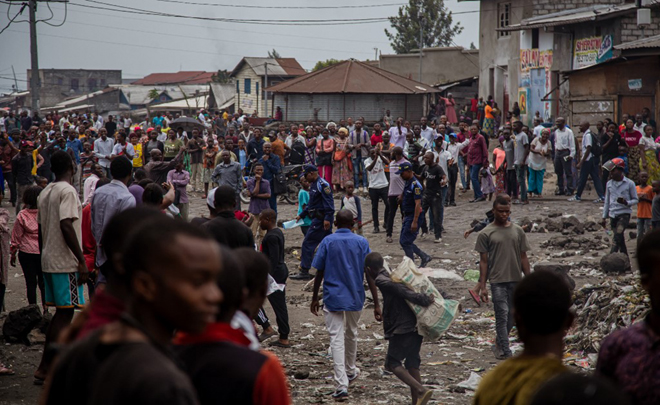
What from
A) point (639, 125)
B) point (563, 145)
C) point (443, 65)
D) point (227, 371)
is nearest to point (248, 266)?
point (227, 371)

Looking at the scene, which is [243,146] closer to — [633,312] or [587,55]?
[587,55]

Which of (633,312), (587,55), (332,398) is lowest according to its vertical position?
(332,398)

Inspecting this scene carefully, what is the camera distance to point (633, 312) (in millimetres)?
8312

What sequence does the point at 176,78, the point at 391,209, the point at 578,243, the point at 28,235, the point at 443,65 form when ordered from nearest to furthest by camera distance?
the point at 28,235
the point at 578,243
the point at 391,209
the point at 443,65
the point at 176,78

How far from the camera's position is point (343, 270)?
7352 millimetres

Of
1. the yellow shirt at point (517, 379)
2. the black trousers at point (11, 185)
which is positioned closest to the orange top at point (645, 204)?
the yellow shirt at point (517, 379)

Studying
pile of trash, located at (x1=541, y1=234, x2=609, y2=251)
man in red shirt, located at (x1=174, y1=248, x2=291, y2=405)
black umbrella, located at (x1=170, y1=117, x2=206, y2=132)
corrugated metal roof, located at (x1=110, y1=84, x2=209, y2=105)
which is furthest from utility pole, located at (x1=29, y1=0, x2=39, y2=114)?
corrugated metal roof, located at (x1=110, y1=84, x2=209, y2=105)

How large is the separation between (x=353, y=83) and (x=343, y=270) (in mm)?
29099

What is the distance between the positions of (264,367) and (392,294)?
15.0 feet

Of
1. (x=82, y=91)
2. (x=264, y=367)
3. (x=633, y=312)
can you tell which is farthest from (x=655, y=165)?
(x=82, y=91)

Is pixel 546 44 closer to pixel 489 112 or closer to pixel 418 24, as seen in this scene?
pixel 489 112

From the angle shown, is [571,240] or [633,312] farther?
[571,240]

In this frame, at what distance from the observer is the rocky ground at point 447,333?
7508mm

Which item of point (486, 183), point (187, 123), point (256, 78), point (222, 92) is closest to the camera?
point (486, 183)
